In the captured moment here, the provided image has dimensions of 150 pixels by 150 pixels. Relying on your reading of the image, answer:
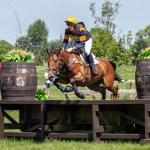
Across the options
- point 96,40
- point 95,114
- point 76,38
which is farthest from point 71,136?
point 96,40

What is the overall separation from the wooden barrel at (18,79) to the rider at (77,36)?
40.2 inches

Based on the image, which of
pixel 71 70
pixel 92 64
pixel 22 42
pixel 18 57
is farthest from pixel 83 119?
pixel 22 42

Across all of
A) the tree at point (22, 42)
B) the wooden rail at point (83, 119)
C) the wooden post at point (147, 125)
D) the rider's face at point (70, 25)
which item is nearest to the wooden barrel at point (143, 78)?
the wooden rail at point (83, 119)

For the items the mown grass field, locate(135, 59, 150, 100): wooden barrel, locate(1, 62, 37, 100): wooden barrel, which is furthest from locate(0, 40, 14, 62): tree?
locate(135, 59, 150, 100): wooden barrel

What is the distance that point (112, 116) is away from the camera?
13.1 metres

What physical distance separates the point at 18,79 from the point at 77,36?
174 centimetres

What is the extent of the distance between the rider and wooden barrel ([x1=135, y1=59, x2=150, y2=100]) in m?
1.66

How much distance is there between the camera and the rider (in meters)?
13.4

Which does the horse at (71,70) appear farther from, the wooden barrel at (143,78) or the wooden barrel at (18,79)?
the wooden barrel at (143,78)

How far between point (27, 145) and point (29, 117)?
2030mm

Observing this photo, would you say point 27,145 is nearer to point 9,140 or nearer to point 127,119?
point 9,140

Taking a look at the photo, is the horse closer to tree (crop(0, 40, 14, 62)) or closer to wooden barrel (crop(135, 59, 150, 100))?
wooden barrel (crop(135, 59, 150, 100))

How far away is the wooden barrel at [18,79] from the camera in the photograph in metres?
13.3

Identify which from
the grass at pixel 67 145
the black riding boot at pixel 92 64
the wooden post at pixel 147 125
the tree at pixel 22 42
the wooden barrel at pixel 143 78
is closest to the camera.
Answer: the grass at pixel 67 145
